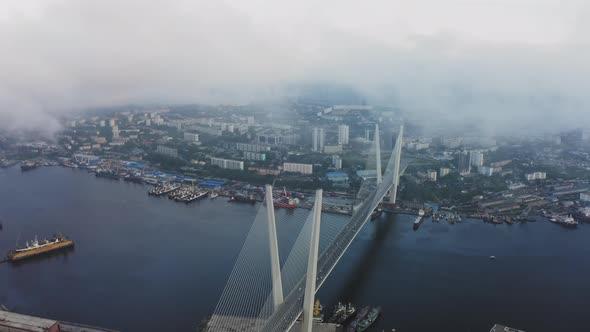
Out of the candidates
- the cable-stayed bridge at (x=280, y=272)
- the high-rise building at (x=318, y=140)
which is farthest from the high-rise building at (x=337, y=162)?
the cable-stayed bridge at (x=280, y=272)

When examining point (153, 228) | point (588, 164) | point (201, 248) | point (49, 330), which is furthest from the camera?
point (588, 164)

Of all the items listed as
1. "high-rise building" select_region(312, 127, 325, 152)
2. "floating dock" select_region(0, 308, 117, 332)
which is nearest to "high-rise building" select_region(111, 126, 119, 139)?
"high-rise building" select_region(312, 127, 325, 152)

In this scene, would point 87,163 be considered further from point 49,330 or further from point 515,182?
point 515,182

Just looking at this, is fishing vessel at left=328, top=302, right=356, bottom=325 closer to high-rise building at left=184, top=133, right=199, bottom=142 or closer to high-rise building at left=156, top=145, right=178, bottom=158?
high-rise building at left=156, top=145, right=178, bottom=158

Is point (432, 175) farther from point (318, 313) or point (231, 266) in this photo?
point (318, 313)

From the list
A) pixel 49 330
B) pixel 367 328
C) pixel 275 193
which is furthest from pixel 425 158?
pixel 49 330

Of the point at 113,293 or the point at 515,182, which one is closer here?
the point at 113,293
